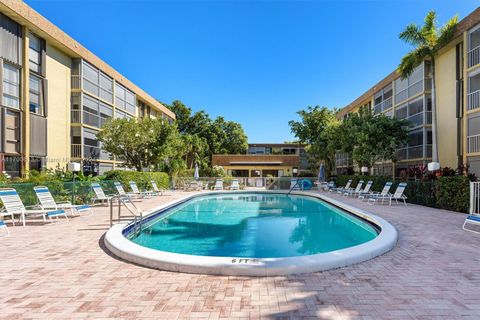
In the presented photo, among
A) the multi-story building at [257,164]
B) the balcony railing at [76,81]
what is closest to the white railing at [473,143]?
the multi-story building at [257,164]

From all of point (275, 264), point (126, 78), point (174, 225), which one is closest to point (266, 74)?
point (126, 78)

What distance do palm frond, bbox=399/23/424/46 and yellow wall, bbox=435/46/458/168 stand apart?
2.19m

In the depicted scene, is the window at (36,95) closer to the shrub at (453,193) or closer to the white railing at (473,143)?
the shrub at (453,193)

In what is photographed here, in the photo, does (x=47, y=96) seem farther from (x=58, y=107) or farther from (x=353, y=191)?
(x=353, y=191)

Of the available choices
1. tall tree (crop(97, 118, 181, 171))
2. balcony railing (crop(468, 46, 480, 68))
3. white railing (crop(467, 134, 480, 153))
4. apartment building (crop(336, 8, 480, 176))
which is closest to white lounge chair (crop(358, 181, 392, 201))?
white railing (crop(467, 134, 480, 153))

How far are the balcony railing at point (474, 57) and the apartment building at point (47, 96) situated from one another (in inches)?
943

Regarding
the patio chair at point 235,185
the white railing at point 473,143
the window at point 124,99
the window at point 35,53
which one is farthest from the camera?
the window at point 124,99

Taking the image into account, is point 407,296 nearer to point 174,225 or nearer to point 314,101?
point 174,225

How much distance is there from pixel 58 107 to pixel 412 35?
23100mm

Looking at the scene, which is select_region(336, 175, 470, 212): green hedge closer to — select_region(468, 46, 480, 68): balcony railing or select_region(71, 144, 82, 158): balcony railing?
select_region(468, 46, 480, 68): balcony railing

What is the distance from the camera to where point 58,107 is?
19.8 meters

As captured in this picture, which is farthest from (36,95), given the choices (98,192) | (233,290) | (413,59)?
(413,59)

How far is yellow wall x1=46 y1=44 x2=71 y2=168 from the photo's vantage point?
62.0ft

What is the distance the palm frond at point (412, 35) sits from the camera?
63.3 feet
